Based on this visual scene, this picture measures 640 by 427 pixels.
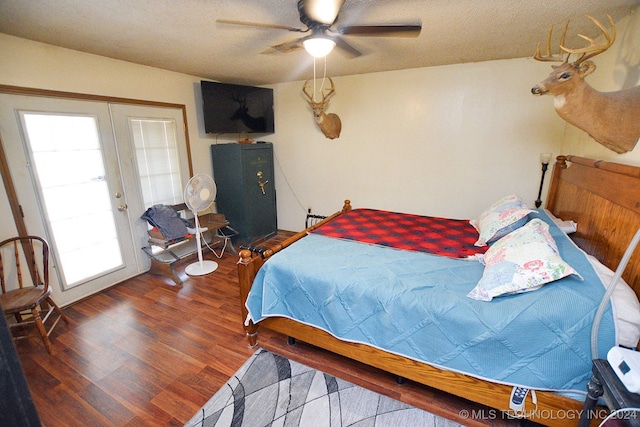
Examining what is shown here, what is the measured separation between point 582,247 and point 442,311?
4.04 feet

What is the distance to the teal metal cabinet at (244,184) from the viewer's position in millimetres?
3812

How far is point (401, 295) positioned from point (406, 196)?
2319mm

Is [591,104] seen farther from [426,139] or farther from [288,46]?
[288,46]

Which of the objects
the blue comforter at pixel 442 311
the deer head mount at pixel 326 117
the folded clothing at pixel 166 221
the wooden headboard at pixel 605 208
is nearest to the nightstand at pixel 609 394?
the blue comforter at pixel 442 311

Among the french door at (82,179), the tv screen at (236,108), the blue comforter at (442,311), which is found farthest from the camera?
the tv screen at (236,108)

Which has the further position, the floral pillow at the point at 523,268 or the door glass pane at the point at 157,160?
the door glass pane at the point at 157,160

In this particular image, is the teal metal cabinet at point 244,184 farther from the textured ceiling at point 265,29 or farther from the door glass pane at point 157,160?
the textured ceiling at point 265,29

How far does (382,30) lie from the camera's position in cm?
169

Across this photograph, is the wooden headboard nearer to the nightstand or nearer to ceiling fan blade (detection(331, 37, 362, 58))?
the nightstand

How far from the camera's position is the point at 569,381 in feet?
4.25

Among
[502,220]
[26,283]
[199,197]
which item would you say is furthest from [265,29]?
[26,283]

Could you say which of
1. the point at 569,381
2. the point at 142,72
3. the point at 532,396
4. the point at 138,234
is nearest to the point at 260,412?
the point at 532,396

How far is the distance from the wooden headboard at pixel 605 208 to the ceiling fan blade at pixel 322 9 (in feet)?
5.56

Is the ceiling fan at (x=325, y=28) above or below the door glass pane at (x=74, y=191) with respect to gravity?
above
